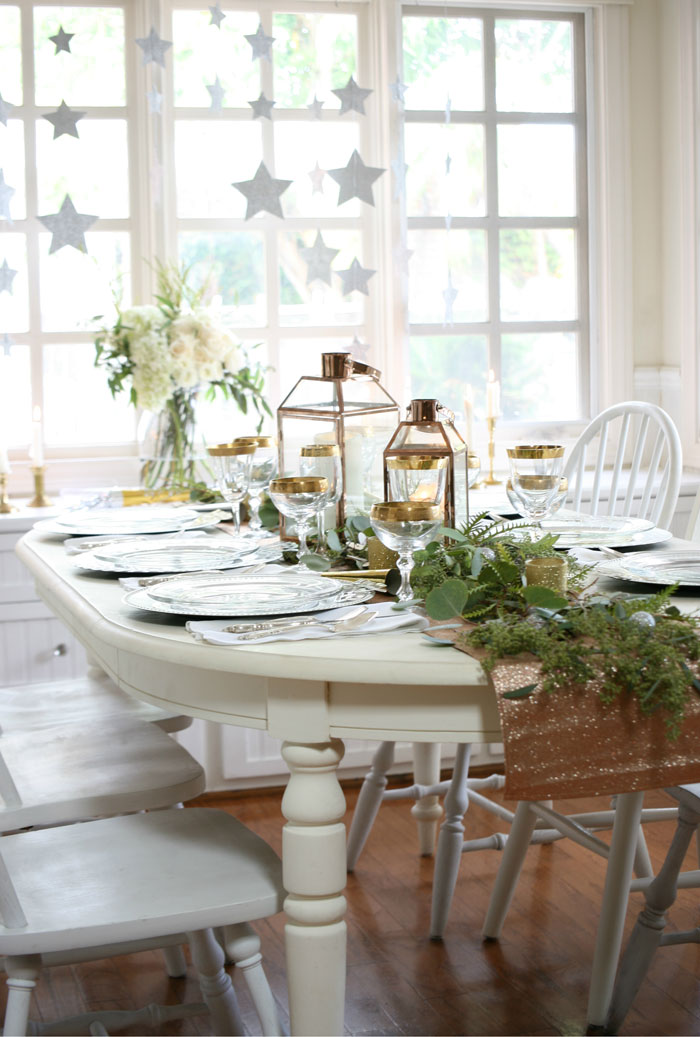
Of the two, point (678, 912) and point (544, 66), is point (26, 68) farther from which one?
point (678, 912)

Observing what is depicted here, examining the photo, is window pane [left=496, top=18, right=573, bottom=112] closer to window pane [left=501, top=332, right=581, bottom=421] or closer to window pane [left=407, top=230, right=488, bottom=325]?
window pane [left=407, top=230, right=488, bottom=325]

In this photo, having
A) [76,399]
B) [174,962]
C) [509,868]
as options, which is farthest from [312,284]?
[174,962]

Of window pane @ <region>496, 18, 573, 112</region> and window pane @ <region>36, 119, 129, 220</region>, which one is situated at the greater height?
window pane @ <region>496, 18, 573, 112</region>

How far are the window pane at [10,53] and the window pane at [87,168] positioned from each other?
115 millimetres

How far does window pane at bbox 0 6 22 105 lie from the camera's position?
3.40 metres

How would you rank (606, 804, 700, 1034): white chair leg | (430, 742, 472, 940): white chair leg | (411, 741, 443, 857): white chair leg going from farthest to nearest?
1. (411, 741, 443, 857): white chair leg
2. (430, 742, 472, 940): white chair leg
3. (606, 804, 700, 1034): white chair leg

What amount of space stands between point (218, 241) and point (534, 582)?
7.85ft

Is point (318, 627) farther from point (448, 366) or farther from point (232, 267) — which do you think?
point (448, 366)

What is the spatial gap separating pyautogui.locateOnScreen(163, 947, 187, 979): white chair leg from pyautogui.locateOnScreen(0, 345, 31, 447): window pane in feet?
5.77

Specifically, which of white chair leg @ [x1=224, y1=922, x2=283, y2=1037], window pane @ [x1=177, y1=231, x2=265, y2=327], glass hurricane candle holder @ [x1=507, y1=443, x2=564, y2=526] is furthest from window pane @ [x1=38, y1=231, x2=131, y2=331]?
white chair leg @ [x1=224, y1=922, x2=283, y2=1037]

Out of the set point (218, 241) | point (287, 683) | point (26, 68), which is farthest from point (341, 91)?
point (287, 683)

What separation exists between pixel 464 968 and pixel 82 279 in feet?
7.33

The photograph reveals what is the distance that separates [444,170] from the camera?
369 centimetres

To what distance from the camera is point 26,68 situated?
3412 mm
